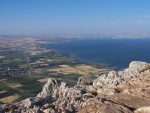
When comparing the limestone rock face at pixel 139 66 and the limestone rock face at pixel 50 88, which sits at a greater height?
the limestone rock face at pixel 139 66

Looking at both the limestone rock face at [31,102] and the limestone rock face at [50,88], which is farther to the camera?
the limestone rock face at [50,88]

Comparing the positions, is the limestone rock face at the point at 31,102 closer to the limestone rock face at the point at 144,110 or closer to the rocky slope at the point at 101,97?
the rocky slope at the point at 101,97

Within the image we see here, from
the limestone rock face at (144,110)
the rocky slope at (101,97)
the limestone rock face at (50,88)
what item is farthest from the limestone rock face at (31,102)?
the limestone rock face at (50,88)

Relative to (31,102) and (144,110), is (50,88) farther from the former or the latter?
(144,110)

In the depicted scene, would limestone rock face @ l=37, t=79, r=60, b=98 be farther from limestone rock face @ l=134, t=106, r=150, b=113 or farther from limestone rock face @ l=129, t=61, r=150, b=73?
limestone rock face @ l=134, t=106, r=150, b=113

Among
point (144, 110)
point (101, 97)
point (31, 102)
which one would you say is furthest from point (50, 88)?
point (144, 110)

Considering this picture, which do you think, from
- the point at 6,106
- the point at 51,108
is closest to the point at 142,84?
the point at 51,108

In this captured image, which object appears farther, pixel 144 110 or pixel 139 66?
pixel 139 66

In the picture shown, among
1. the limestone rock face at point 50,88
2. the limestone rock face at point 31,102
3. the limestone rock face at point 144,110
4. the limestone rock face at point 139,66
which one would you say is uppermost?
the limestone rock face at point 139,66
